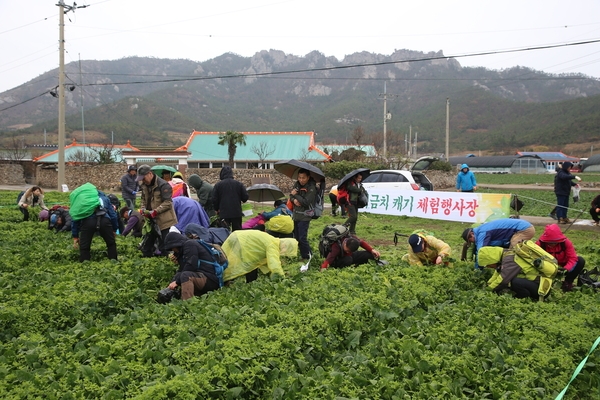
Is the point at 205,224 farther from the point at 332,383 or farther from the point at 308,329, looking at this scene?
the point at 332,383

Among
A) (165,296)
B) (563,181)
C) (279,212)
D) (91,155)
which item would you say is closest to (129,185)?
(279,212)

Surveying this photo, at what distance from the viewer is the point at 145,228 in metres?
8.64

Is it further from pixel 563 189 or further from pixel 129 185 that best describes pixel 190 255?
pixel 563 189

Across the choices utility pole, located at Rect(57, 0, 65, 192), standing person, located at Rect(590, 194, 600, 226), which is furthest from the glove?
utility pole, located at Rect(57, 0, 65, 192)

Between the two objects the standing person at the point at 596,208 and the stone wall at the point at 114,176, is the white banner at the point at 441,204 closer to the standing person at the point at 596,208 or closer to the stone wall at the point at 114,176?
the standing person at the point at 596,208

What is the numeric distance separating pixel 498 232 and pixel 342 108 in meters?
113

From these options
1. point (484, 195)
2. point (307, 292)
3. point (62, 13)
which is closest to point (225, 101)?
point (62, 13)

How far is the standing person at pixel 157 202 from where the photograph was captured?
823 centimetres

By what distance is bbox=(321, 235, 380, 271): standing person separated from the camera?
7418 mm

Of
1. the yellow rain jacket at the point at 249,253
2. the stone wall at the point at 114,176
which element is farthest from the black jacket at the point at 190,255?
the stone wall at the point at 114,176

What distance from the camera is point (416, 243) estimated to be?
738cm

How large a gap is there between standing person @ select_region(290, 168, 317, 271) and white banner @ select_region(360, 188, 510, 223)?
6.87 meters

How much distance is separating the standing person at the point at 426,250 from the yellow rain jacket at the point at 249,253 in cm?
213

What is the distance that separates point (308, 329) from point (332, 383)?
3.10 feet
